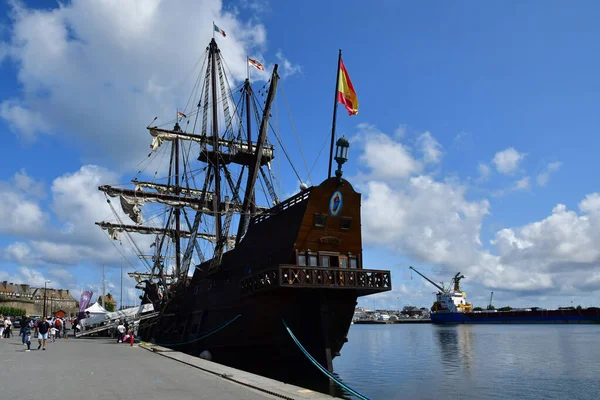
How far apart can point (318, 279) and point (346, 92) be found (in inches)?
311

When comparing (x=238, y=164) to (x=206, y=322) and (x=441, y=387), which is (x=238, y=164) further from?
(x=441, y=387)

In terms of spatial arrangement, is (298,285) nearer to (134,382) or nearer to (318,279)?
(318,279)

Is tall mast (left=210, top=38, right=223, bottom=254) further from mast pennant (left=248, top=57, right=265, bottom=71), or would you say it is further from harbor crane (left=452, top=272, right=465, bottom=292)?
harbor crane (left=452, top=272, right=465, bottom=292)

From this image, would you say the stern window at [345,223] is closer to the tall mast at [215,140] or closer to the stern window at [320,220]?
the stern window at [320,220]

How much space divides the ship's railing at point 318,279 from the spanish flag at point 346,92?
680 centimetres

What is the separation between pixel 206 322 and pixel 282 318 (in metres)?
7.85

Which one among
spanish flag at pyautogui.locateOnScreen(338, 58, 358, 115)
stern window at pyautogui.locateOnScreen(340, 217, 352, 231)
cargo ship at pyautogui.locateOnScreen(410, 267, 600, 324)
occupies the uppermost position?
spanish flag at pyautogui.locateOnScreen(338, 58, 358, 115)

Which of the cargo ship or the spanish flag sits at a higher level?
the spanish flag

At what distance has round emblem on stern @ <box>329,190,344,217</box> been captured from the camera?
20.0 m

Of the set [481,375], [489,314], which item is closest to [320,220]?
[481,375]

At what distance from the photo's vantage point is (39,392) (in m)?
10.5

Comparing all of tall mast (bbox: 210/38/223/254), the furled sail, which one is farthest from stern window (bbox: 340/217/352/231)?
the furled sail

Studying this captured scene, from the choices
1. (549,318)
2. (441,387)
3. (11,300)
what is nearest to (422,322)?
(549,318)

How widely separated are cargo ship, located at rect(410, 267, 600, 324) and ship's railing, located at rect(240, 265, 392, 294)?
3339 inches
